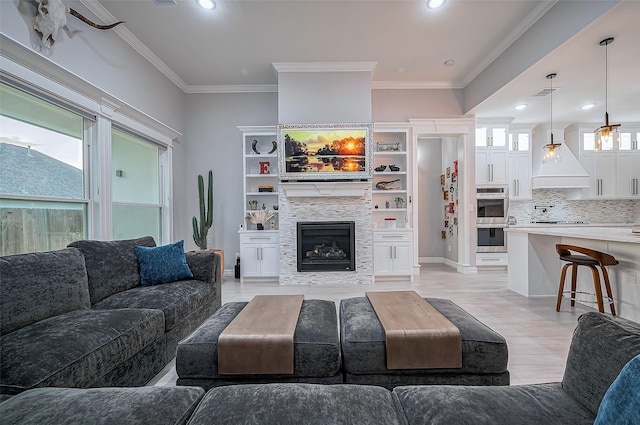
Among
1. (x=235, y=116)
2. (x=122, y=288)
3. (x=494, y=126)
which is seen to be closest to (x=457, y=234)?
(x=494, y=126)

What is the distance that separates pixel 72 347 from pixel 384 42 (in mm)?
4287

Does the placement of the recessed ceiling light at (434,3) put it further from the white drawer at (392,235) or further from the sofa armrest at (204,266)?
the sofa armrest at (204,266)

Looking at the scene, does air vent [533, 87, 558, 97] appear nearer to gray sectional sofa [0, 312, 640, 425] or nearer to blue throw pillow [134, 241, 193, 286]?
gray sectional sofa [0, 312, 640, 425]

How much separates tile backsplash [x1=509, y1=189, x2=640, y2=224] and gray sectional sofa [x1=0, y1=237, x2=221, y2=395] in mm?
6405

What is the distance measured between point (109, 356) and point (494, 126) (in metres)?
6.51

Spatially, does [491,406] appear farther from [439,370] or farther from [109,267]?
[109,267]

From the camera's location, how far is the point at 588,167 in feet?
19.5

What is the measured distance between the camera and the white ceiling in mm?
3080

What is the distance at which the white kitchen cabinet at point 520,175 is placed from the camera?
5.66m

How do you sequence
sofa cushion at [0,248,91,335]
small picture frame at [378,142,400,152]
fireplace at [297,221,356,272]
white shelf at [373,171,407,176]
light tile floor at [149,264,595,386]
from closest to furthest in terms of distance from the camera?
sofa cushion at [0,248,91,335], light tile floor at [149,264,595,386], fireplace at [297,221,356,272], white shelf at [373,171,407,176], small picture frame at [378,142,400,152]

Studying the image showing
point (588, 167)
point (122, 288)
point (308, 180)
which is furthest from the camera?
point (588, 167)

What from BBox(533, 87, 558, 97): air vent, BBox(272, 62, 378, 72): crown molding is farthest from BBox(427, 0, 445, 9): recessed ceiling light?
BBox(533, 87, 558, 97): air vent

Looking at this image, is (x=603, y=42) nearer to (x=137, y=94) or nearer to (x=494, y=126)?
(x=494, y=126)

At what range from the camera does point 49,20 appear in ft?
7.72
